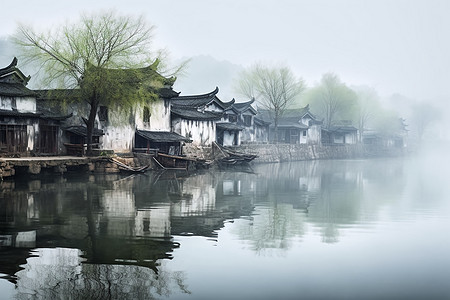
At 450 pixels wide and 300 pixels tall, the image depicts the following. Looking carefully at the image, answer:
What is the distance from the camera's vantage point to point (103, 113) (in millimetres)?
32906

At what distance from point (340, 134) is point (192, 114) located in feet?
112

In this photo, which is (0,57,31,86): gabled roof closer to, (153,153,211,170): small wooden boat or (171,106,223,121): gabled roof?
(153,153,211,170): small wooden boat

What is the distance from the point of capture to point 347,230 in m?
13.7

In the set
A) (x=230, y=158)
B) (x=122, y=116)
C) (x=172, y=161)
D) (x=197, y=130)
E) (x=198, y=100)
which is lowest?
(x=172, y=161)

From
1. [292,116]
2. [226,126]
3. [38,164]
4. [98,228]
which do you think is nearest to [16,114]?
[38,164]

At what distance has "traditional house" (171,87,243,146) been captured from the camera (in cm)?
3900

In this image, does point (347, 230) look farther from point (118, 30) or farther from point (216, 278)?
point (118, 30)

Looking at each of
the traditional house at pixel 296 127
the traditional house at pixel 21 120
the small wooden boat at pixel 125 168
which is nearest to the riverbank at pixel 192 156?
the small wooden boat at pixel 125 168

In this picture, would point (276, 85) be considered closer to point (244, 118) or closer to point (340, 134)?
point (244, 118)

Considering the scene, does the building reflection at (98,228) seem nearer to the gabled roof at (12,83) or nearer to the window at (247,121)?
the gabled roof at (12,83)

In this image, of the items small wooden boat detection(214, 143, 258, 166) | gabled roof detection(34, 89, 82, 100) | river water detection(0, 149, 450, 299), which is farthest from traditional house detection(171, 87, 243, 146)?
river water detection(0, 149, 450, 299)

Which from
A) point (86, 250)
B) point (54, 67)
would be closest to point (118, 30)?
point (54, 67)

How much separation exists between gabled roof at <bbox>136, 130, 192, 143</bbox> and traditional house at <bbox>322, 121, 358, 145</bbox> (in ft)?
111

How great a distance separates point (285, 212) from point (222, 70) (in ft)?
483
